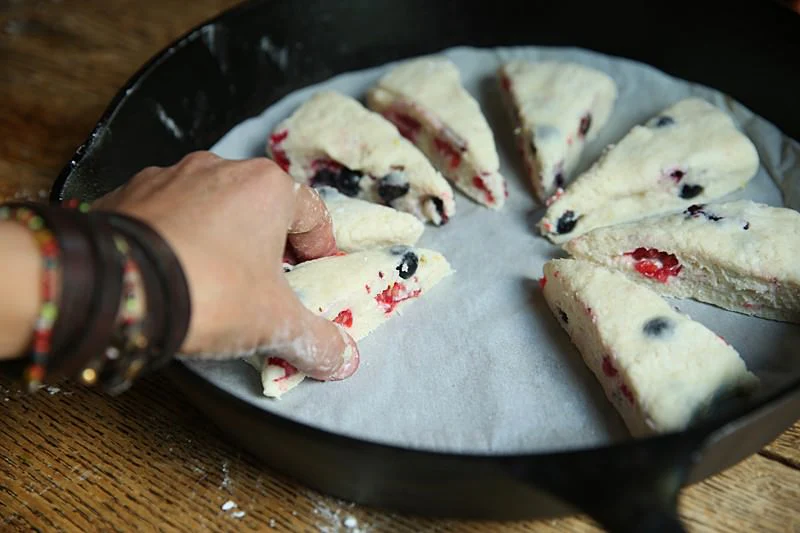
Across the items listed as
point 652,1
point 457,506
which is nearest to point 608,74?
point 652,1

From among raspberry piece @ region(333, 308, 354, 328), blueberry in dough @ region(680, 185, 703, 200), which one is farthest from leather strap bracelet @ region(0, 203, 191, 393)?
blueberry in dough @ region(680, 185, 703, 200)

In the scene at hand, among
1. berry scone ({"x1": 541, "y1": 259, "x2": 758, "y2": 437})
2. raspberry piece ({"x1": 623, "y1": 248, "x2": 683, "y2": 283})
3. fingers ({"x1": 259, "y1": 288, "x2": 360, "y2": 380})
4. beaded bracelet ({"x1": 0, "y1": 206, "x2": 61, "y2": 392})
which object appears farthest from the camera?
raspberry piece ({"x1": 623, "y1": 248, "x2": 683, "y2": 283})

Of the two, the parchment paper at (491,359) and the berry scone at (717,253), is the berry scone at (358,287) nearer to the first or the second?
the parchment paper at (491,359)

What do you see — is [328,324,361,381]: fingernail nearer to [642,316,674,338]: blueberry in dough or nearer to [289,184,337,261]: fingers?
[289,184,337,261]: fingers

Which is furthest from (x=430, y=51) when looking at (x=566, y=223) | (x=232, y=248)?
(x=232, y=248)

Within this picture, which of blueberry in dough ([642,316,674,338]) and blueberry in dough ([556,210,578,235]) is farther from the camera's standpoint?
blueberry in dough ([556,210,578,235])

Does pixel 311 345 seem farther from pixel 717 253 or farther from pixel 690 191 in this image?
pixel 690 191
